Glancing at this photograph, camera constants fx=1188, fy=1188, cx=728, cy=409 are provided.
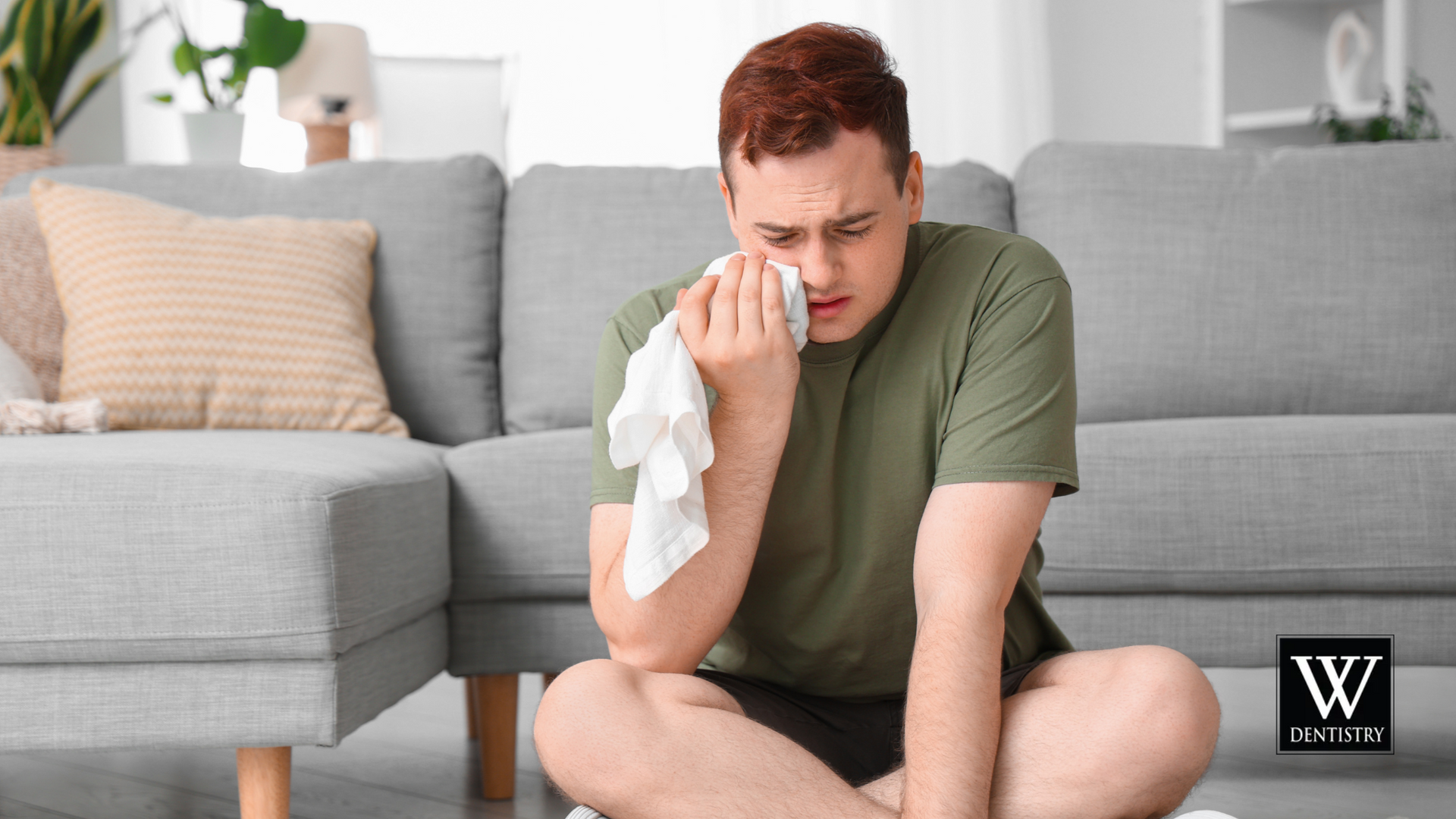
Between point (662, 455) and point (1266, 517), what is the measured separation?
925mm

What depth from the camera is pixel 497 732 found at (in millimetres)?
1600

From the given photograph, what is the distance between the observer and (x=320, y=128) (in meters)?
2.59

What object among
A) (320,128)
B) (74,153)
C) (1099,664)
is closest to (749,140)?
(1099,664)

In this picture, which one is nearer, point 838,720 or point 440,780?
point 838,720

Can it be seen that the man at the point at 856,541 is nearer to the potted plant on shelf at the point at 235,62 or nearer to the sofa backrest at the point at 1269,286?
the sofa backrest at the point at 1269,286

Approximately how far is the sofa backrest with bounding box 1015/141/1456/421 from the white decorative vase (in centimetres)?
173

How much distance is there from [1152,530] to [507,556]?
0.85 metres

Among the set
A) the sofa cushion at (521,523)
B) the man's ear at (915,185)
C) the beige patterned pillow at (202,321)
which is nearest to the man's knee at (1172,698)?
the man's ear at (915,185)

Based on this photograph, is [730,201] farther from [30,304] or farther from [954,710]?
[30,304]

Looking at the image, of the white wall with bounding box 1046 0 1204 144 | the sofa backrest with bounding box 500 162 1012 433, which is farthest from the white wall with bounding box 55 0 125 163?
the white wall with bounding box 1046 0 1204 144

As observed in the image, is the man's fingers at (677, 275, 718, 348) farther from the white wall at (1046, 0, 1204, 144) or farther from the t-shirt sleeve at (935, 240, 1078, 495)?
the white wall at (1046, 0, 1204, 144)

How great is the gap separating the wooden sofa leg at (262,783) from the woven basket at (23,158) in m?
1.89

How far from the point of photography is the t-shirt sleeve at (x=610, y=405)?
113cm

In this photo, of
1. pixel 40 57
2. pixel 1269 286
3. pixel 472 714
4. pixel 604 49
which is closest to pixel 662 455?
pixel 472 714
